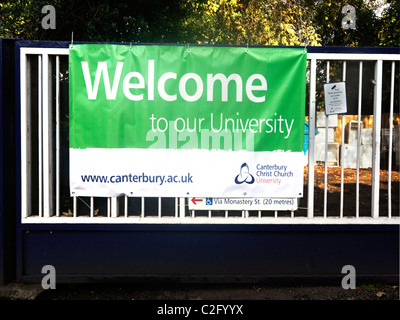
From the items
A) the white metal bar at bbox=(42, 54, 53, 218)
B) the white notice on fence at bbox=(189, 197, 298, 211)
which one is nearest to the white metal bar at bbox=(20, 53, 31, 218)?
the white metal bar at bbox=(42, 54, 53, 218)

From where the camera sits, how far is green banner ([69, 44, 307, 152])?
11.5 feet

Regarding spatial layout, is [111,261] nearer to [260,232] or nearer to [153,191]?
[153,191]

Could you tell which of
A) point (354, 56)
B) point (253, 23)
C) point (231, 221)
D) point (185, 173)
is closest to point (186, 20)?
point (253, 23)

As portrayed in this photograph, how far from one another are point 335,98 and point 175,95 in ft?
5.49

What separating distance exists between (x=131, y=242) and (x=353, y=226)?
2317 mm

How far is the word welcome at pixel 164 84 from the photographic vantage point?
3.51 m

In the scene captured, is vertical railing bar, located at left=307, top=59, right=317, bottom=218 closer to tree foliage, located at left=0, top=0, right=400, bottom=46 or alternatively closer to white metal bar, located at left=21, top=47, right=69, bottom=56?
white metal bar, located at left=21, top=47, right=69, bottom=56

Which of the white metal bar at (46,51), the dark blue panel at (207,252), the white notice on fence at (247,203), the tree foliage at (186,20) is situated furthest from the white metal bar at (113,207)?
the tree foliage at (186,20)

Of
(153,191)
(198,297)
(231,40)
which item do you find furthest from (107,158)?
(231,40)

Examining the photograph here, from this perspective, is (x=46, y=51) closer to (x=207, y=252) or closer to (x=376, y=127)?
(x=207, y=252)

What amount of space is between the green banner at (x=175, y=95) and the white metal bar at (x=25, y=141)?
0.46 metres

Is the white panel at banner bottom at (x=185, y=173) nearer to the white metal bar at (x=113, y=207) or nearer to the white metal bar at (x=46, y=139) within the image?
the white metal bar at (x=113, y=207)

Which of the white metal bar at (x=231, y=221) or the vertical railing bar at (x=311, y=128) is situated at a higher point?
the vertical railing bar at (x=311, y=128)

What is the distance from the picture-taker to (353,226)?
3613 mm
